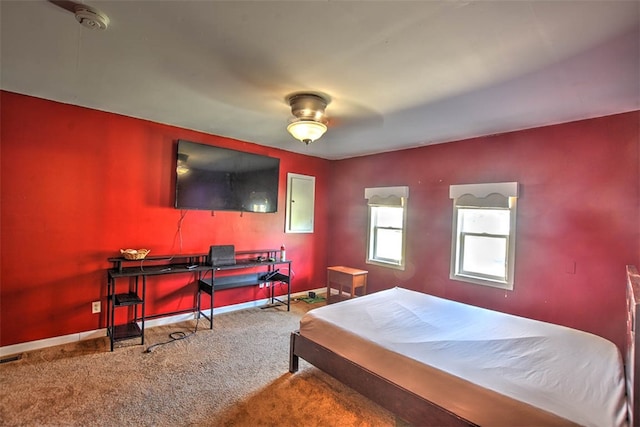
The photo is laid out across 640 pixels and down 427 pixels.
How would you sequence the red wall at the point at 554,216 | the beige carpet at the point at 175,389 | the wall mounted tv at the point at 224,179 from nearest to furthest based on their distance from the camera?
the beige carpet at the point at 175,389, the red wall at the point at 554,216, the wall mounted tv at the point at 224,179

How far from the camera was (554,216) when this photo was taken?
10.2 ft

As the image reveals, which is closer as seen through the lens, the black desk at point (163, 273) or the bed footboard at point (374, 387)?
the bed footboard at point (374, 387)

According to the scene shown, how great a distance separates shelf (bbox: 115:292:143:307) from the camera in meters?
3.02

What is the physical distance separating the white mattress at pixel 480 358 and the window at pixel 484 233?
91 cm

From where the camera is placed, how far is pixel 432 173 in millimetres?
4184

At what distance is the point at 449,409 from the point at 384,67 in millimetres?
2135

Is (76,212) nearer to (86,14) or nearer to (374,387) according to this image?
(86,14)

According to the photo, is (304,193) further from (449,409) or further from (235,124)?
(449,409)

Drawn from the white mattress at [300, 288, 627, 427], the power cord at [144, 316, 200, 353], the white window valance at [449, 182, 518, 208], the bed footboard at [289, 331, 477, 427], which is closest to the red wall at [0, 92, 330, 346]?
the power cord at [144, 316, 200, 353]

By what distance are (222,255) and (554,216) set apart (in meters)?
3.80

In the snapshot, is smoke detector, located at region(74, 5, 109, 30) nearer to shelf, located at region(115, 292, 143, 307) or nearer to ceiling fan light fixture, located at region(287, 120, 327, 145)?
ceiling fan light fixture, located at region(287, 120, 327, 145)

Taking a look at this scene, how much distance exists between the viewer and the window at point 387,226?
4488 mm

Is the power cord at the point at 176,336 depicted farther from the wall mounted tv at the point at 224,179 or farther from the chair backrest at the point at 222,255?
the wall mounted tv at the point at 224,179

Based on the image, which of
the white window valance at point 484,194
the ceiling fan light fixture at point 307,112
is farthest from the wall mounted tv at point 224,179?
the white window valance at point 484,194
